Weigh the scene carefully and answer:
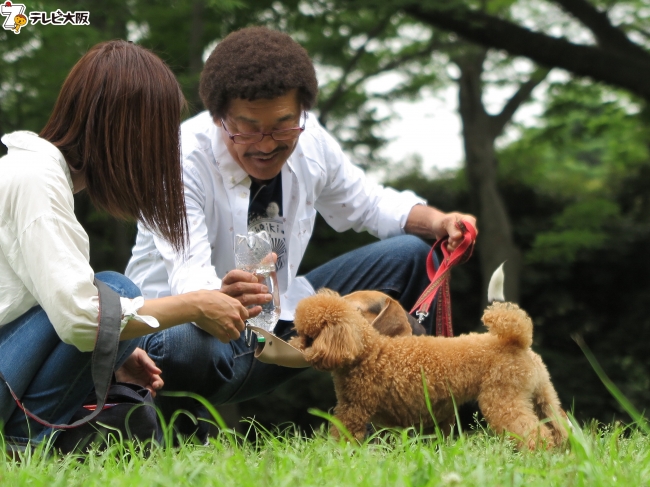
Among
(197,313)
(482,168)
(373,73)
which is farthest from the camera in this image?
(482,168)

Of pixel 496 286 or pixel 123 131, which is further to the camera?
pixel 496 286

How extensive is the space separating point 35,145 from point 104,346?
2.12 ft

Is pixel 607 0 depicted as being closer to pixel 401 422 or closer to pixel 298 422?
pixel 298 422

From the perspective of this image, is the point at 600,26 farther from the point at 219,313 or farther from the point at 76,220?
the point at 76,220

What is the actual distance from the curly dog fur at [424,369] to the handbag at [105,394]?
600 mm

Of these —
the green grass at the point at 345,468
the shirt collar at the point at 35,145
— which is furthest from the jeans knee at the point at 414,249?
the shirt collar at the point at 35,145

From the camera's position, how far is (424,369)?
2824 mm

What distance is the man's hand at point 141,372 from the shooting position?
9.71ft

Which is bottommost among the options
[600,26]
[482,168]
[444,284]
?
[444,284]

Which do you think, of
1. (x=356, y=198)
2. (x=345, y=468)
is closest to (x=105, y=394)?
(x=345, y=468)

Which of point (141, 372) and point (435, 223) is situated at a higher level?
point (435, 223)

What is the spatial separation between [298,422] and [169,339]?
6.46 m

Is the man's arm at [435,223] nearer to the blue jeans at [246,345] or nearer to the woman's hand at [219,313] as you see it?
the blue jeans at [246,345]

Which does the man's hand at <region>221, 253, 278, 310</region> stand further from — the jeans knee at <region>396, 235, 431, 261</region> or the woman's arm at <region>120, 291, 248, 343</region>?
the jeans knee at <region>396, 235, 431, 261</region>
